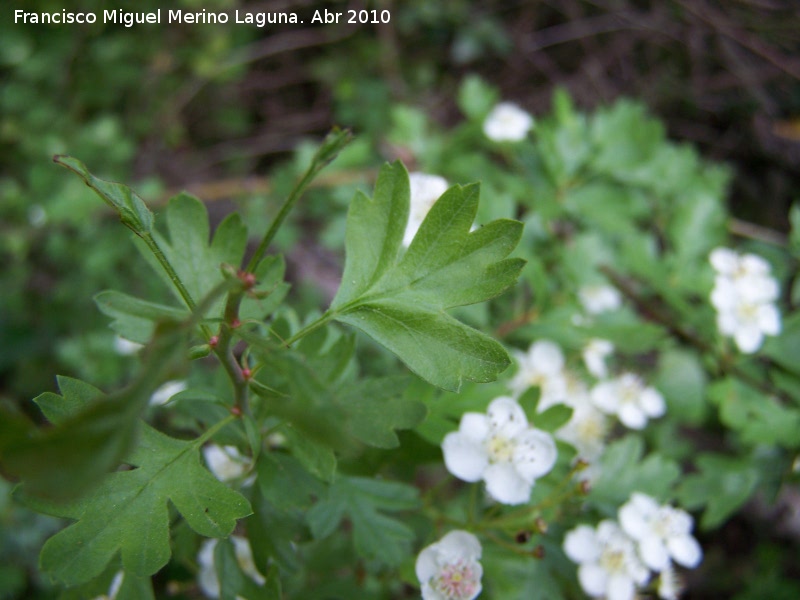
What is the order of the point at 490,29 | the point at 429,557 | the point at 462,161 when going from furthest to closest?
the point at 490,29 → the point at 462,161 → the point at 429,557

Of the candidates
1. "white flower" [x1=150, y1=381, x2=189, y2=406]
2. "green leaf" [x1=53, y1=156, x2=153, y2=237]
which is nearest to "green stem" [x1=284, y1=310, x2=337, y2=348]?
"green leaf" [x1=53, y1=156, x2=153, y2=237]

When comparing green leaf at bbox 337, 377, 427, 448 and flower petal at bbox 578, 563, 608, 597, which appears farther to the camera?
flower petal at bbox 578, 563, 608, 597

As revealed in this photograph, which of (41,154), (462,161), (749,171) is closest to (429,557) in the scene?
(462,161)

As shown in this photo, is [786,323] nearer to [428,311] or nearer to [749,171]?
[428,311]

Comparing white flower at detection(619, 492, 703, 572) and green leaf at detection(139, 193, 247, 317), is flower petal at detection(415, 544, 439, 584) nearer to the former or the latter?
white flower at detection(619, 492, 703, 572)

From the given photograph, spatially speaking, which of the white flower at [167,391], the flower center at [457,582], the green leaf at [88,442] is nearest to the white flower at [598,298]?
the flower center at [457,582]

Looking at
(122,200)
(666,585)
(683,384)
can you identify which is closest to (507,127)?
(683,384)

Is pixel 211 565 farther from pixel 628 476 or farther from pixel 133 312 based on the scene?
pixel 628 476
